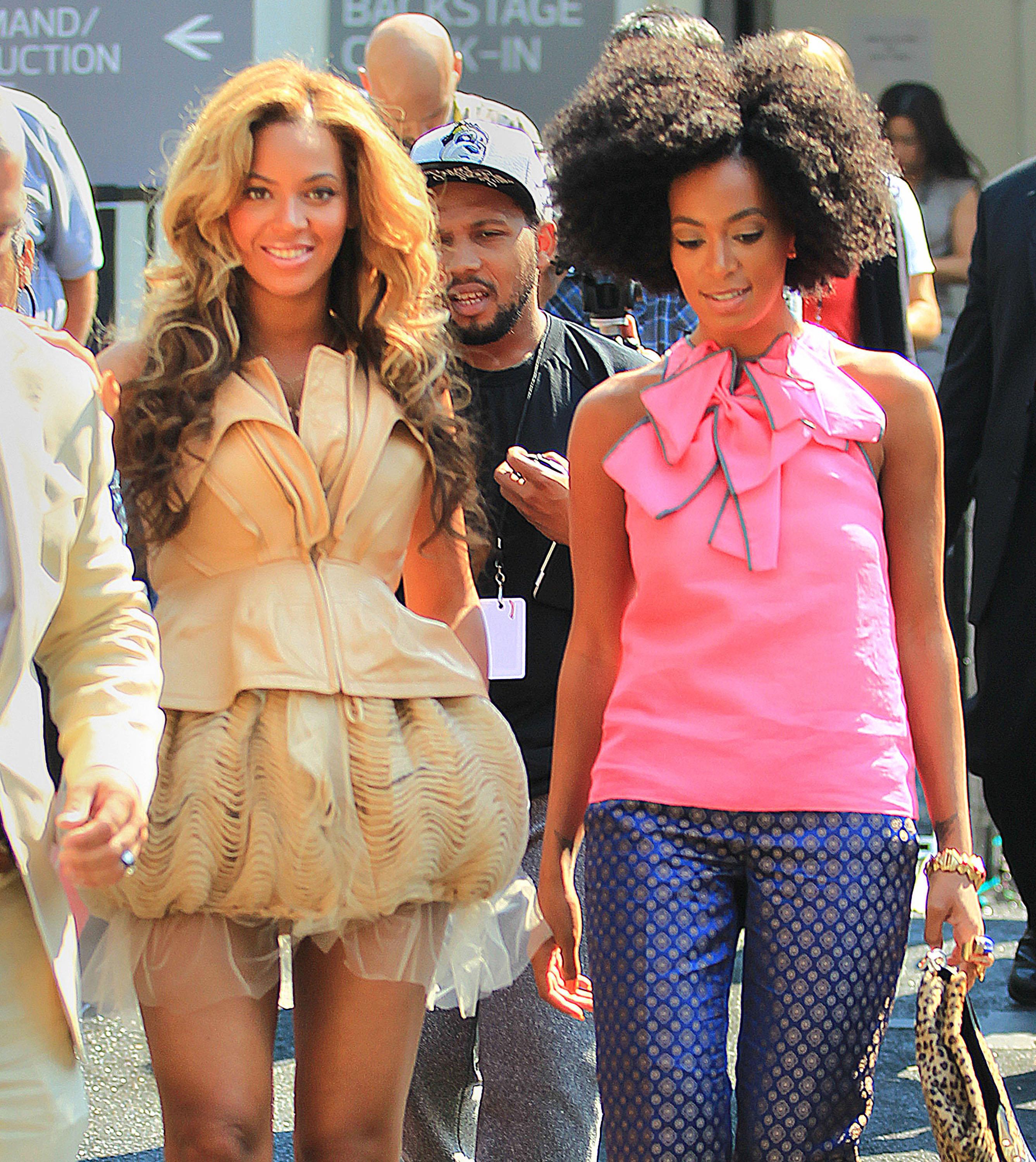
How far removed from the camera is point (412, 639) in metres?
2.91

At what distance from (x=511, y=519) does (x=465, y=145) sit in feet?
2.52

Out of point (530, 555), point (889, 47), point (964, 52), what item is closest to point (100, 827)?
point (530, 555)

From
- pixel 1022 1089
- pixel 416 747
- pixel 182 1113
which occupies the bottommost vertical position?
pixel 1022 1089

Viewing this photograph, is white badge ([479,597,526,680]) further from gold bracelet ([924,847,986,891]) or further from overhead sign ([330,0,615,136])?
overhead sign ([330,0,615,136])

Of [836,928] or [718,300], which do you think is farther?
[718,300]

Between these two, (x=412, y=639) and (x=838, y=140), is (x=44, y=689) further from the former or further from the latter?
(x=838, y=140)

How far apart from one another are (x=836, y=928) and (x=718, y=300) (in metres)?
1.02

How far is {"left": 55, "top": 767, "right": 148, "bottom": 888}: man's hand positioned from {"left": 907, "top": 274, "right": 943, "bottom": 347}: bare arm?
3964 millimetres

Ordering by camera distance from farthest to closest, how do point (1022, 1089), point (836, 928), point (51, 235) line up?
point (51, 235) < point (1022, 1089) < point (836, 928)

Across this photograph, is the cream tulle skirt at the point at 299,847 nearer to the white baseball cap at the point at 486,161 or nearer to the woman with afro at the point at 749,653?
the woman with afro at the point at 749,653

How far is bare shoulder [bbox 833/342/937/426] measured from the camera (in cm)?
292

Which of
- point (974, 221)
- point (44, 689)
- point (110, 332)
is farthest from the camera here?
point (974, 221)

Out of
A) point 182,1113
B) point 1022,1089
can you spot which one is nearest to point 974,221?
point 1022,1089

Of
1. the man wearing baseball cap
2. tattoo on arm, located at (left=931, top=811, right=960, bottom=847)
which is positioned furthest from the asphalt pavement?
tattoo on arm, located at (left=931, top=811, right=960, bottom=847)
